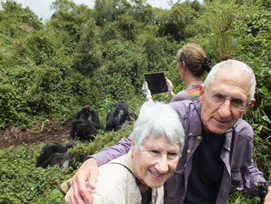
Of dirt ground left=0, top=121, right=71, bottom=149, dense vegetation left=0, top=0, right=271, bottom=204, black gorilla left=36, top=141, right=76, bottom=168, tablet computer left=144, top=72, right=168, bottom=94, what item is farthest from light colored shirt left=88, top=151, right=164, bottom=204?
dirt ground left=0, top=121, right=71, bottom=149

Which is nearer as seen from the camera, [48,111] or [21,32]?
[48,111]

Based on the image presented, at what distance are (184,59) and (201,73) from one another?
0.69 ft

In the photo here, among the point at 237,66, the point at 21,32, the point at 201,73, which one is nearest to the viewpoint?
the point at 237,66

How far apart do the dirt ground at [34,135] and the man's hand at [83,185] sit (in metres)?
5.11

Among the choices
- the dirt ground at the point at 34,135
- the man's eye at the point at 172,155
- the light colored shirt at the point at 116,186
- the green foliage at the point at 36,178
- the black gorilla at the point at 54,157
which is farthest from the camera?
the dirt ground at the point at 34,135

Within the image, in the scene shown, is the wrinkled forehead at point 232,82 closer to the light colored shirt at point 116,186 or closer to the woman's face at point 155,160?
the woman's face at point 155,160

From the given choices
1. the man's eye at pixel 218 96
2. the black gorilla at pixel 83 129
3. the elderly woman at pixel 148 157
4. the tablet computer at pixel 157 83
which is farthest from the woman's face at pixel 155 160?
the black gorilla at pixel 83 129

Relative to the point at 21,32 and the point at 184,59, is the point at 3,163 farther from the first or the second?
the point at 21,32

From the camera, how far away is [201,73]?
84.2 inches

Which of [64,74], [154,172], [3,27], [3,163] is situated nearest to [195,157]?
[154,172]

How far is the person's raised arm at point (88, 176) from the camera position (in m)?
1.07

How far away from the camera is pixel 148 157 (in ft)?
3.77

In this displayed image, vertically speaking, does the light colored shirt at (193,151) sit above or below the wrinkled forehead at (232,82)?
below

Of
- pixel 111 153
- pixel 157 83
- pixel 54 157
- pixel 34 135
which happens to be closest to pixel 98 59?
pixel 34 135
